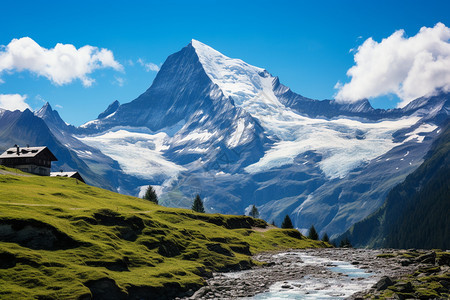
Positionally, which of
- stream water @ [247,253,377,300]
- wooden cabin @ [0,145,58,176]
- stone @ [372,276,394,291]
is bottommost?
stream water @ [247,253,377,300]

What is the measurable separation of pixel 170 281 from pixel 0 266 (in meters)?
19.6

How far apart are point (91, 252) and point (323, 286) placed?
32.5 meters

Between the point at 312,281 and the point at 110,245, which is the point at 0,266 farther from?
the point at 312,281

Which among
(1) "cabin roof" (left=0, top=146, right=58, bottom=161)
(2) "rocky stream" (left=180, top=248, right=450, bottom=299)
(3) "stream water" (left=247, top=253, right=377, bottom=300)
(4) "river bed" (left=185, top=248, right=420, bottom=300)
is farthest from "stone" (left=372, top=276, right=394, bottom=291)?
(1) "cabin roof" (left=0, top=146, right=58, bottom=161)

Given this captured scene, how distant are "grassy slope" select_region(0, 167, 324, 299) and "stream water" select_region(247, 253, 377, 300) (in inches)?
447

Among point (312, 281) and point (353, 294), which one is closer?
point (353, 294)

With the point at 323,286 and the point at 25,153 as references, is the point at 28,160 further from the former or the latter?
the point at 323,286

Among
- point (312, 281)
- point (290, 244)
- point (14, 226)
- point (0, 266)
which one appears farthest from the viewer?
point (290, 244)

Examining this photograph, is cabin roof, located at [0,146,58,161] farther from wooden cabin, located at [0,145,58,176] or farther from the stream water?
the stream water

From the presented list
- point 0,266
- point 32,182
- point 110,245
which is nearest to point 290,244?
point 32,182

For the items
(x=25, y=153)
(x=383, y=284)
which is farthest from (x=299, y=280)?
(x=25, y=153)

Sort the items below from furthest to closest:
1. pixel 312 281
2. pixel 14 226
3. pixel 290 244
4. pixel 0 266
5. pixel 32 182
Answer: pixel 290 244
pixel 32 182
pixel 312 281
pixel 14 226
pixel 0 266

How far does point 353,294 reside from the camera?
53.4 m

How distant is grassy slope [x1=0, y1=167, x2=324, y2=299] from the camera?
45.1m
